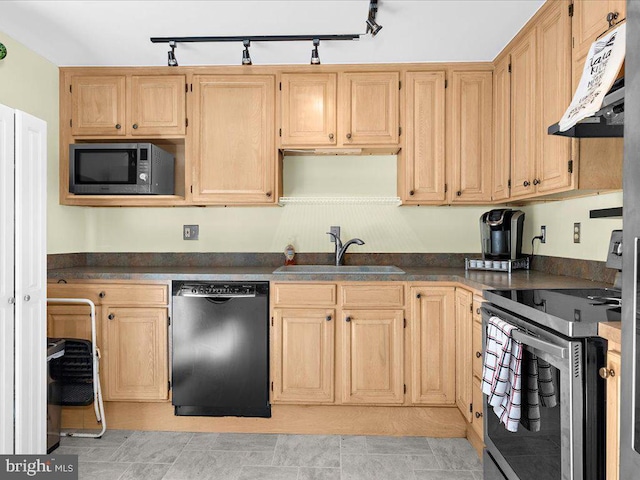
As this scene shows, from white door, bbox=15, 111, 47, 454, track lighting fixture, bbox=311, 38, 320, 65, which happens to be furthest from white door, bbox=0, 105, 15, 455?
track lighting fixture, bbox=311, 38, 320, 65

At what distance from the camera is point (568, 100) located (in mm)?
1817

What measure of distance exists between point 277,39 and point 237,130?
0.63 metres

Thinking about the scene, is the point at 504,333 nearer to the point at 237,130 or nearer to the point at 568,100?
Result: the point at 568,100

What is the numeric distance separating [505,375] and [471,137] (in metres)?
1.68

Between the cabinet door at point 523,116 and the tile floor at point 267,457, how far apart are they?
1.49 metres

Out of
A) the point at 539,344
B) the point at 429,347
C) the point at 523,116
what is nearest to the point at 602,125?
the point at 523,116

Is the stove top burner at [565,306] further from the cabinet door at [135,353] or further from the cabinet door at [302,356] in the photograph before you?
the cabinet door at [135,353]

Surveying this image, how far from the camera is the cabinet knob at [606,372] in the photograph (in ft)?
3.70

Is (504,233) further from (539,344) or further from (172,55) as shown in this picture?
(172,55)

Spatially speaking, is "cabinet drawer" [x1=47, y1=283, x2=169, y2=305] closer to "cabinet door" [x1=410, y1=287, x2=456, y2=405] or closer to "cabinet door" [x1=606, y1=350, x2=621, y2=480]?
"cabinet door" [x1=410, y1=287, x2=456, y2=405]

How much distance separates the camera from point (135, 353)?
8.27 feet

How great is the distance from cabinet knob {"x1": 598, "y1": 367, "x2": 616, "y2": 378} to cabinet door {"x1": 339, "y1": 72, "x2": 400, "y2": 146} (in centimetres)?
188

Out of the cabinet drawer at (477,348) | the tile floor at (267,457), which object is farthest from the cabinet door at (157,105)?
the cabinet drawer at (477,348)

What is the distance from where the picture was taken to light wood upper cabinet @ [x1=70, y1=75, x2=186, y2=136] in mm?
2766
